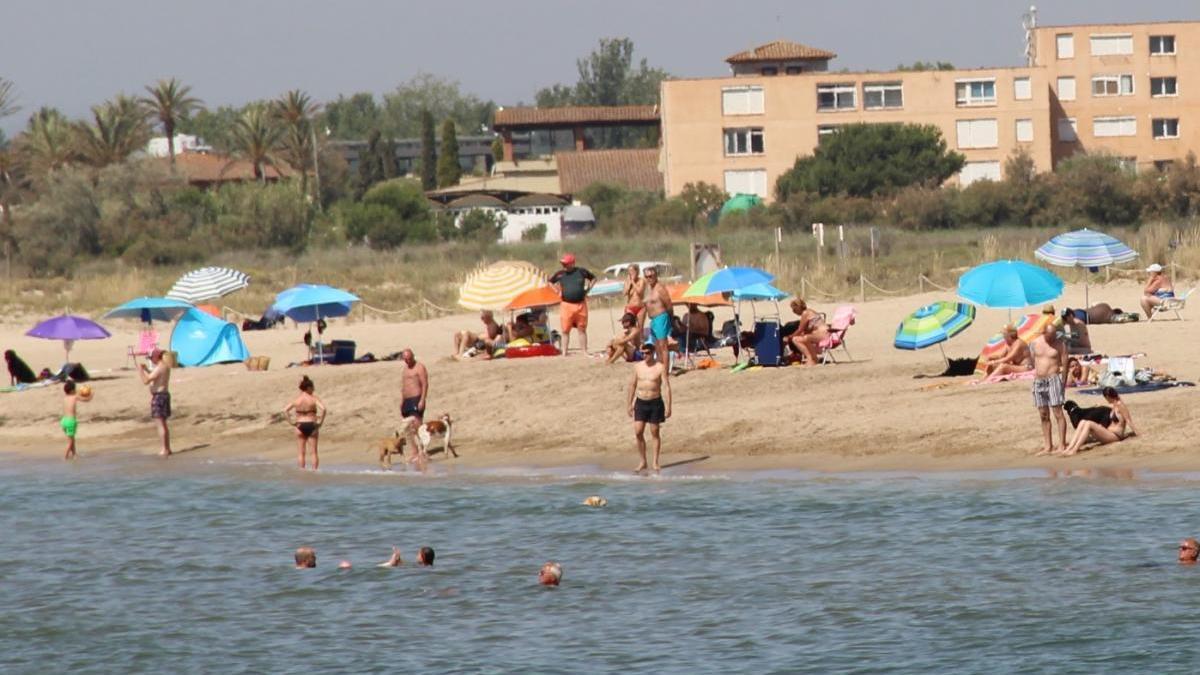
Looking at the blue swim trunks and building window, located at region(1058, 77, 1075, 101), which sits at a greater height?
building window, located at region(1058, 77, 1075, 101)

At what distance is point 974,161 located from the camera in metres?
76.5

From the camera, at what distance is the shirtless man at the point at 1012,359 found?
74.1ft

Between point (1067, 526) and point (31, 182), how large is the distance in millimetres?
59887

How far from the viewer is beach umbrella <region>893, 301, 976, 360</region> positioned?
23.6 m

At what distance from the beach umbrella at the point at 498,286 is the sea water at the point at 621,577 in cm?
581

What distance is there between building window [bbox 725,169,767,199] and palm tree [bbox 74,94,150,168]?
25.6 meters

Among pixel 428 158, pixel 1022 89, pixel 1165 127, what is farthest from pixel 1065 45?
pixel 428 158

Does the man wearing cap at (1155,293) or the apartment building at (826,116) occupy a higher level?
the apartment building at (826,116)

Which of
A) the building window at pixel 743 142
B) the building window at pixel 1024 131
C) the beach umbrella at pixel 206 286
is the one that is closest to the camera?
the beach umbrella at pixel 206 286

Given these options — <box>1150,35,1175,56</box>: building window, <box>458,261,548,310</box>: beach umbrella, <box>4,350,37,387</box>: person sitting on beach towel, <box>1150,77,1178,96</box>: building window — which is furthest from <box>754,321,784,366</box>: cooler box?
<box>1150,35,1175,56</box>: building window

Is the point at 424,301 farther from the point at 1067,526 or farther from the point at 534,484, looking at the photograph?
the point at 1067,526

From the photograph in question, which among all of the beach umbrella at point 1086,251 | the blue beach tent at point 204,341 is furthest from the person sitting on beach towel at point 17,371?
the beach umbrella at point 1086,251

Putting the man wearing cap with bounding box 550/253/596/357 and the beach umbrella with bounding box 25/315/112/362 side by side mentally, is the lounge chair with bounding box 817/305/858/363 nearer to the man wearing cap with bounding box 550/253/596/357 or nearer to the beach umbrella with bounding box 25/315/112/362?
the man wearing cap with bounding box 550/253/596/357

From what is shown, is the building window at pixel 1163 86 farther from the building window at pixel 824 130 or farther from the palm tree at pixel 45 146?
the palm tree at pixel 45 146
